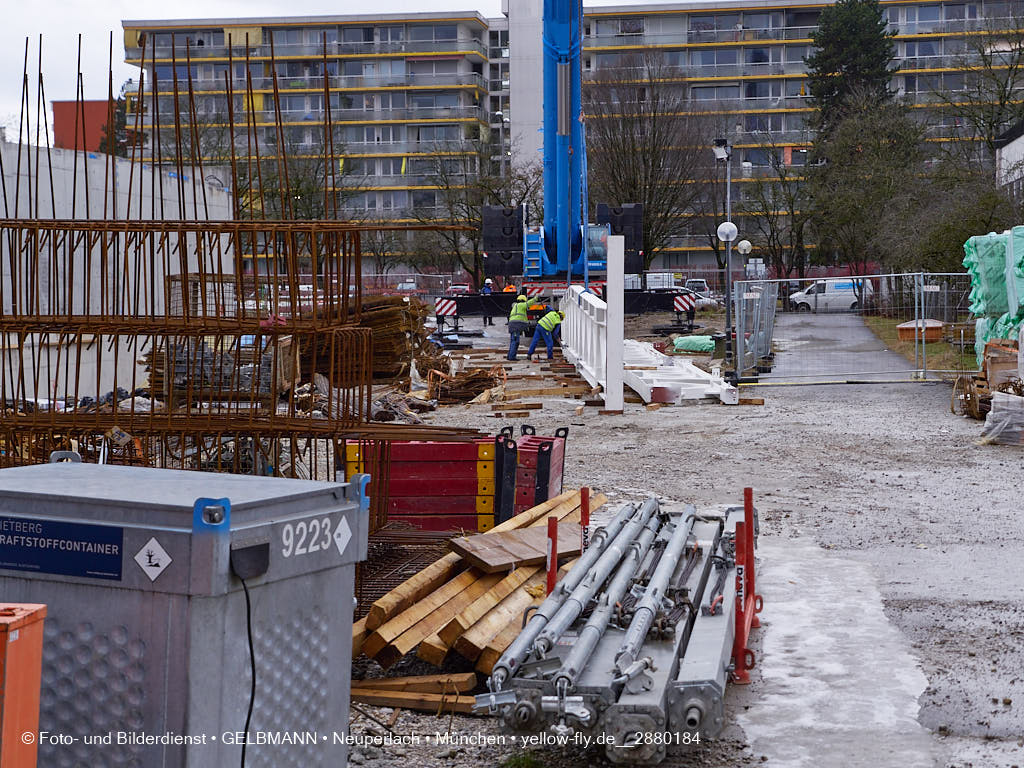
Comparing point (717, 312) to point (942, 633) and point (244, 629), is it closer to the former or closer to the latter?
point (942, 633)

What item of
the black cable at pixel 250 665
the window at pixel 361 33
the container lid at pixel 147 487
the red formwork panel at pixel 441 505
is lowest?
the red formwork panel at pixel 441 505

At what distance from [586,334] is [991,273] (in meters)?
6.79

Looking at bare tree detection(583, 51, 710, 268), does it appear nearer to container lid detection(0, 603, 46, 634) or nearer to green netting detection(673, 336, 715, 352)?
green netting detection(673, 336, 715, 352)

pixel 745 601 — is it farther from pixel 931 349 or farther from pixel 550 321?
pixel 550 321

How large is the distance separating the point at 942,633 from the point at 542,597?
92.1 inches

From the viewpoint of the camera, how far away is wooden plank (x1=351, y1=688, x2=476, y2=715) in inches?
230

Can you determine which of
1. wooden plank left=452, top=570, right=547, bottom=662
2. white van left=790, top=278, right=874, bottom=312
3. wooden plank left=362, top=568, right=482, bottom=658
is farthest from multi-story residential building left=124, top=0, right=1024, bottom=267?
wooden plank left=362, top=568, right=482, bottom=658

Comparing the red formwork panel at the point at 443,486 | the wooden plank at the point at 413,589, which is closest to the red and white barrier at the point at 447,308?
the red formwork panel at the point at 443,486

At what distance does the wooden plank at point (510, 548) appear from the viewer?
279 inches

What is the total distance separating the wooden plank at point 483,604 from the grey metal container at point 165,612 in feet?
7.57

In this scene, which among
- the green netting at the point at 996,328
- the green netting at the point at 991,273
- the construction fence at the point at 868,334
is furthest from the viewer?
the construction fence at the point at 868,334

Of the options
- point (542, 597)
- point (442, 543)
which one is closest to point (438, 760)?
point (542, 597)

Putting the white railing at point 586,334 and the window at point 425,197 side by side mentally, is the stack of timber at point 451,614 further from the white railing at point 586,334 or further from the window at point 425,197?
the window at point 425,197

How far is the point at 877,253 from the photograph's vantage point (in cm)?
4491
